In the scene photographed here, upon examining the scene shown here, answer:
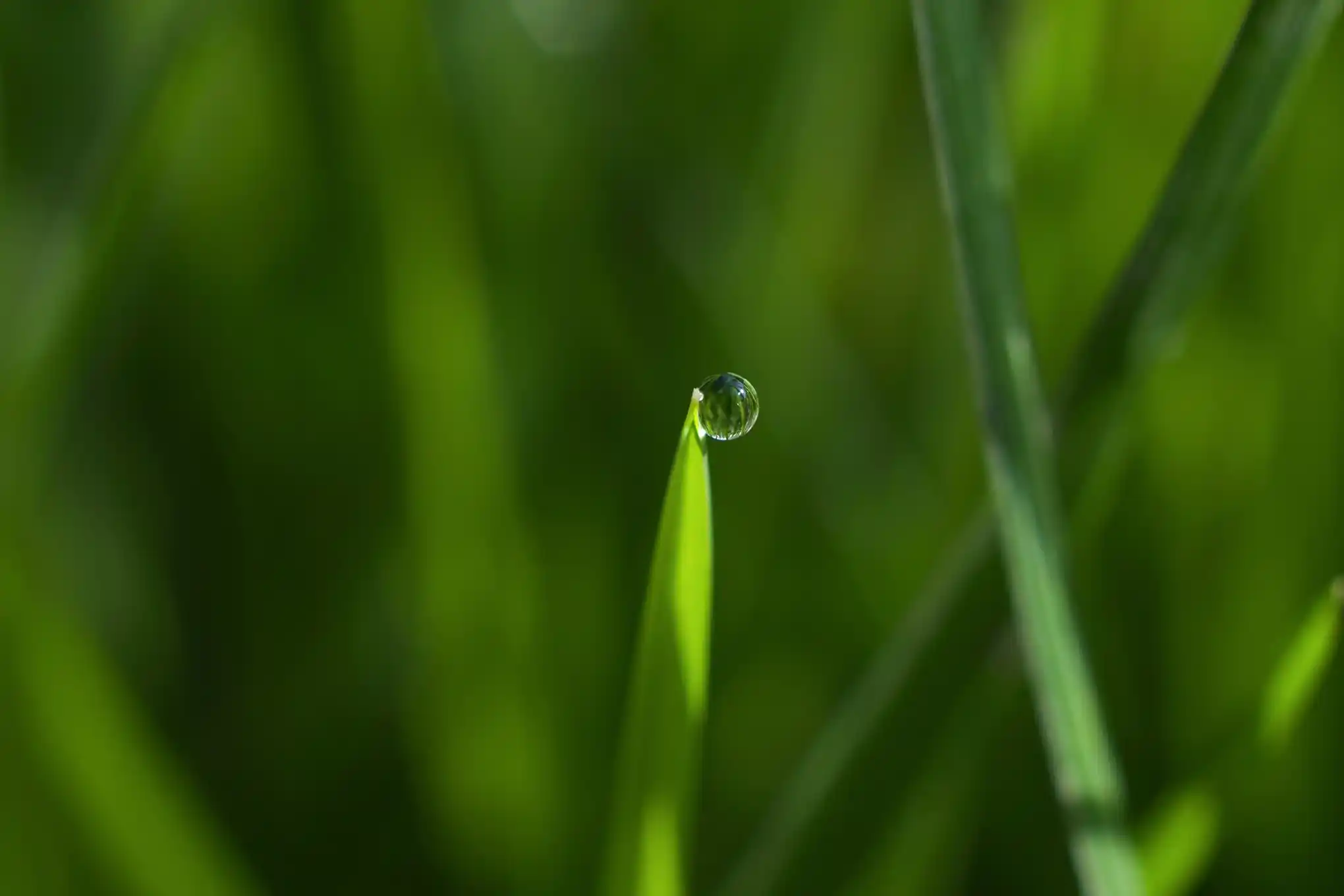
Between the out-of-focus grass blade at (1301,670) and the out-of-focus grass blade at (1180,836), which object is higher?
the out-of-focus grass blade at (1301,670)

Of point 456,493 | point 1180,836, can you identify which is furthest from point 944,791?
point 456,493

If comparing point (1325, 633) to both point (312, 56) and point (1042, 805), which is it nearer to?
point (1042, 805)

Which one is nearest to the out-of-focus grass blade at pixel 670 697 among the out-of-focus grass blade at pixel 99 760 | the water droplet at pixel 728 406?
the water droplet at pixel 728 406

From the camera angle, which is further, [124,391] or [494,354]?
[124,391]

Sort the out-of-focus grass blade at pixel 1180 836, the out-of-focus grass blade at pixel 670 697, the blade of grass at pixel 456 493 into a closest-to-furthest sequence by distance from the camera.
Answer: the out-of-focus grass blade at pixel 670 697, the out-of-focus grass blade at pixel 1180 836, the blade of grass at pixel 456 493

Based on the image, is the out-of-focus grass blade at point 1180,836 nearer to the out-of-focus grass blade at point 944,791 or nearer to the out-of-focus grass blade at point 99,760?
the out-of-focus grass blade at point 944,791

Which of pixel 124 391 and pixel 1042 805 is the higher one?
Result: pixel 124 391

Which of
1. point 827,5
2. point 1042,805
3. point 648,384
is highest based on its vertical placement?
point 827,5

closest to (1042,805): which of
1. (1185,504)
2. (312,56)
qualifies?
(1185,504)
